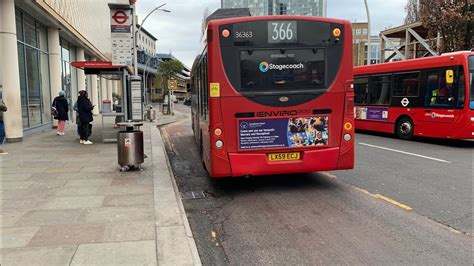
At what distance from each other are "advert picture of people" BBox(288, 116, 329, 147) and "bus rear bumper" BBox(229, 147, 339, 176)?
0.17 m

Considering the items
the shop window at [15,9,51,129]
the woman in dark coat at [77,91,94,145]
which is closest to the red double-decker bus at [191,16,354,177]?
the woman in dark coat at [77,91,94,145]

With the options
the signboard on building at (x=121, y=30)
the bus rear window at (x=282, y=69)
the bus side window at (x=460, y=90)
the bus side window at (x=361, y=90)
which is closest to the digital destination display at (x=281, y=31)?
the bus rear window at (x=282, y=69)

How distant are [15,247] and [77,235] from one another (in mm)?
627

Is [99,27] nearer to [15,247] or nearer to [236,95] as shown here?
[236,95]

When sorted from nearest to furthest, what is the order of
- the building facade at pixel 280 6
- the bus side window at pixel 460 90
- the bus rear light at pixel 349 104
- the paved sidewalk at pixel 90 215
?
the paved sidewalk at pixel 90 215, the bus rear light at pixel 349 104, the bus side window at pixel 460 90, the building facade at pixel 280 6

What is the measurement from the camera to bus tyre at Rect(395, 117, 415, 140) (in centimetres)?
1457

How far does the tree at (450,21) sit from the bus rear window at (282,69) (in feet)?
63.6

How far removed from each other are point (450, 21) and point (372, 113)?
10.6 metres

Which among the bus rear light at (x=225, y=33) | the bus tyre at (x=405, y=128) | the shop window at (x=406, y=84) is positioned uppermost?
the bus rear light at (x=225, y=33)

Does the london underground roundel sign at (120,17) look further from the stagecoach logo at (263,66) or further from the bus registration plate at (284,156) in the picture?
the bus registration plate at (284,156)

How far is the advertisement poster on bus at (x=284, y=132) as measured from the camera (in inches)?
269

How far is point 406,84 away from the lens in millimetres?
14758

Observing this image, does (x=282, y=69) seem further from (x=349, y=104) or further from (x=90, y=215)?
(x=90, y=215)

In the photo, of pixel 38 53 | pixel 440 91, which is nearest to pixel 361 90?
pixel 440 91
